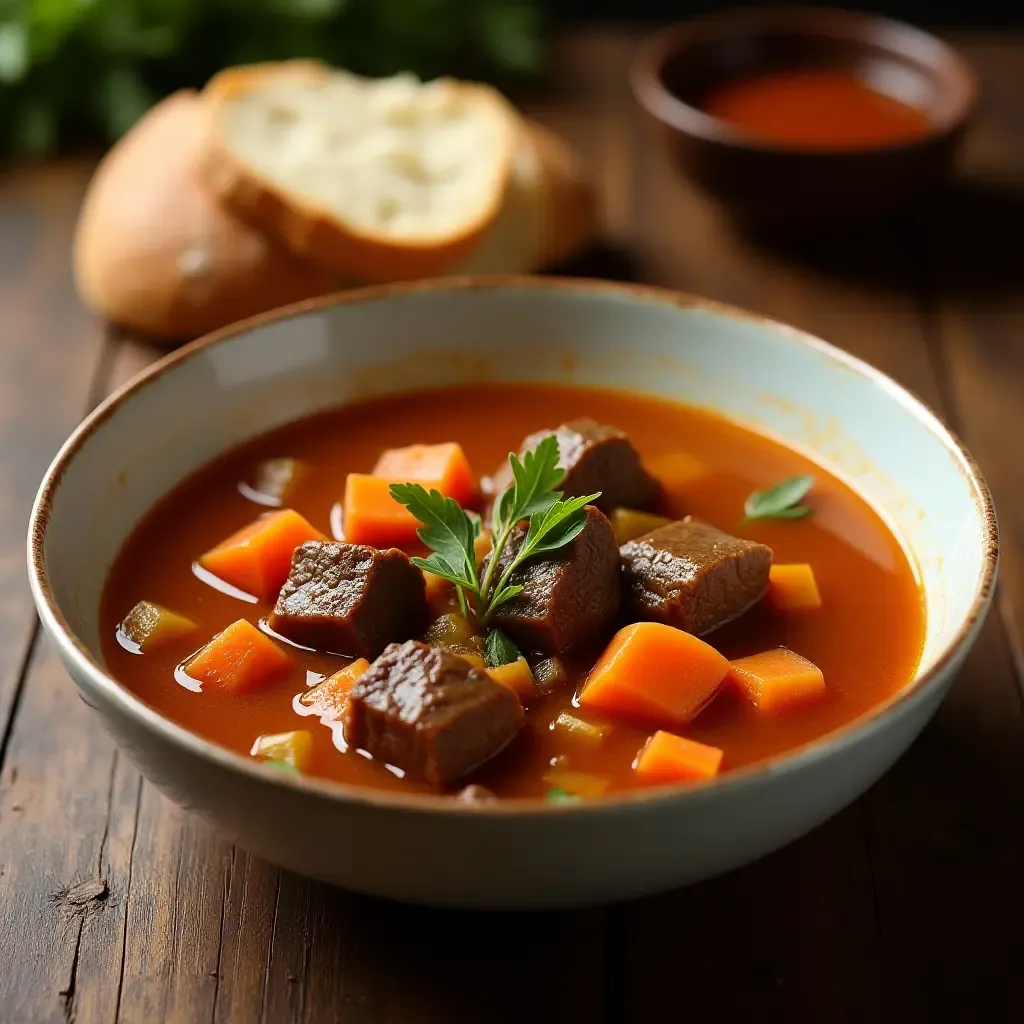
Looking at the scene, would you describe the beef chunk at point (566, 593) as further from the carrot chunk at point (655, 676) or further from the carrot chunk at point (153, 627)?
the carrot chunk at point (153, 627)

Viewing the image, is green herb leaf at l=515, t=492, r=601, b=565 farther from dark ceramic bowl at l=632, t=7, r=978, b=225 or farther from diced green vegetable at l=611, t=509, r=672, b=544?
dark ceramic bowl at l=632, t=7, r=978, b=225

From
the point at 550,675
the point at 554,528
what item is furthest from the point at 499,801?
the point at 554,528

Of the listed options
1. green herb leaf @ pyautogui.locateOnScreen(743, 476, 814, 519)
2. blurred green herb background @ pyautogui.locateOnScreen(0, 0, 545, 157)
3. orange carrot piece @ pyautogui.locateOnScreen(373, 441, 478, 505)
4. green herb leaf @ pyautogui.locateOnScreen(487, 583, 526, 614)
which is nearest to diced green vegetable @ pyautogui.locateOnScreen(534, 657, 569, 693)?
green herb leaf @ pyautogui.locateOnScreen(487, 583, 526, 614)

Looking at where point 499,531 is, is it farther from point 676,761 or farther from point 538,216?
point 538,216

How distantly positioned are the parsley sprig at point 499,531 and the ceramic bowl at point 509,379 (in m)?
0.69

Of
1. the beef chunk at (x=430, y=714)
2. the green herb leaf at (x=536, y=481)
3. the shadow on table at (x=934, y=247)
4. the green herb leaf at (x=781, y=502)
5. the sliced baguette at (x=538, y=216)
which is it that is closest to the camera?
the beef chunk at (x=430, y=714)

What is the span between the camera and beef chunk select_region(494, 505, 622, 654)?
2967 mm

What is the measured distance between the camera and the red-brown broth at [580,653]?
2.84 metres

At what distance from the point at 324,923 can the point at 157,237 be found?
270 cm

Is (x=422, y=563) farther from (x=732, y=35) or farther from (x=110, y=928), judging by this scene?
(x=732, y=35)

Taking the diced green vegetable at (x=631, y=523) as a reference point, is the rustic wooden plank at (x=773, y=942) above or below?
below

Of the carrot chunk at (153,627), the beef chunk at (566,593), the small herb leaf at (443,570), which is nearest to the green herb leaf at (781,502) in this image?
the beef chunk at (566,593)

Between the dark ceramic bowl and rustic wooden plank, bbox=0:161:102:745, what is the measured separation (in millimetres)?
2265

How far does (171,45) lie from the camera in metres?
5.87
